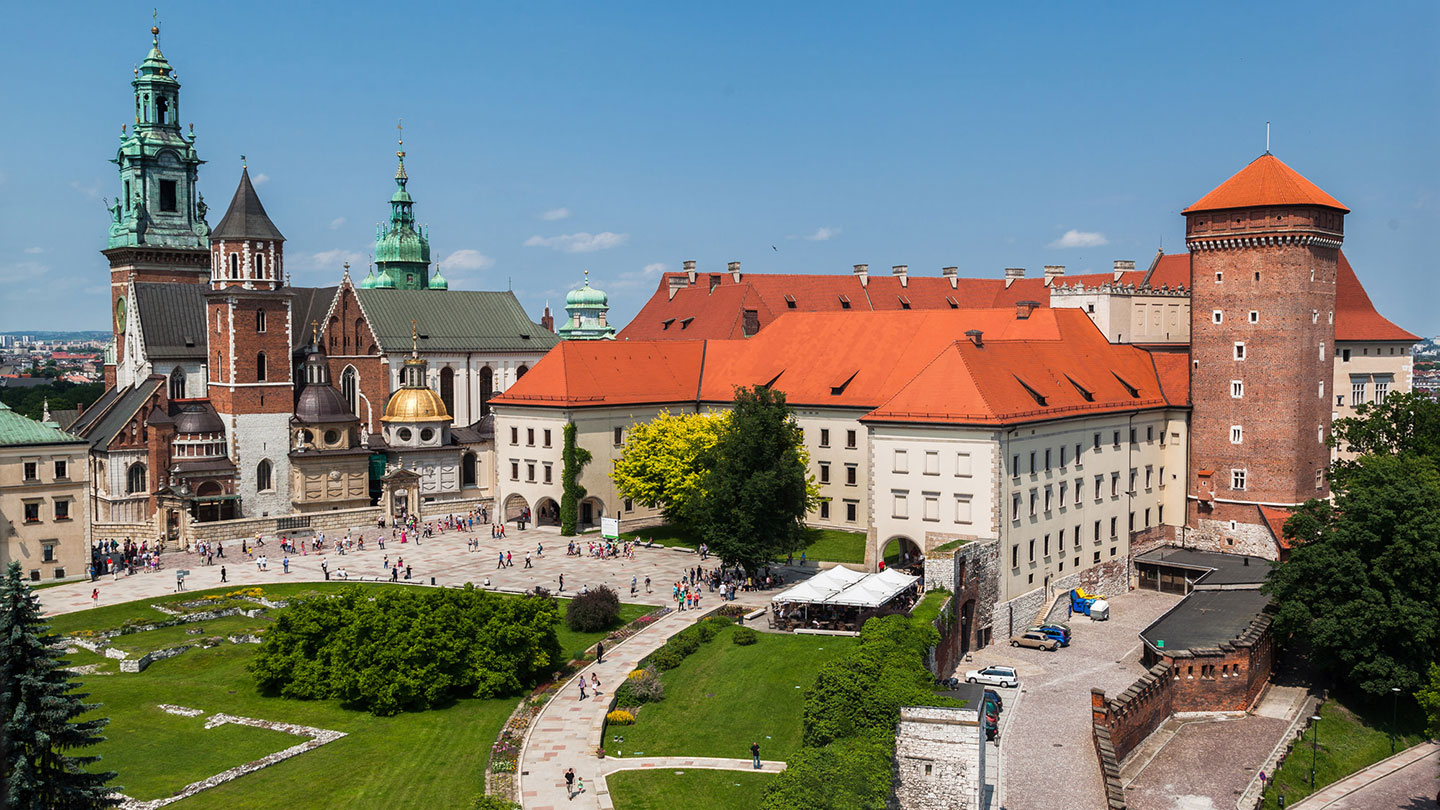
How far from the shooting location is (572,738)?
135ft

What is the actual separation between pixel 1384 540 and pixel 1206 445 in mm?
17975

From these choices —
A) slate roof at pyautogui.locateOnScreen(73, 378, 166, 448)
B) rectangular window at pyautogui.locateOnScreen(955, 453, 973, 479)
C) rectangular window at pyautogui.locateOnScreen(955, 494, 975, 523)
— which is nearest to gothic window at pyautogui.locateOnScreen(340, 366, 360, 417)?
slate roof at pyautogui.locateOnScreen(73, 378, 166, 448)

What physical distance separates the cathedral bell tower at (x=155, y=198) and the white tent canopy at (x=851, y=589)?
66.8m

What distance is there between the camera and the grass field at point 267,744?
3622 centimetres

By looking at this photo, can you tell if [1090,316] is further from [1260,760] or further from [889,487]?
[1260,760]

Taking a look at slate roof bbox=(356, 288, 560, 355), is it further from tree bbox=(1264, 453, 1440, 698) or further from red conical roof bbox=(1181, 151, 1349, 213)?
tree bbox=(1264, 453, 1440, 698)

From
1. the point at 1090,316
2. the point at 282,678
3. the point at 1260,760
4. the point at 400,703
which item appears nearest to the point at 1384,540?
the point at 1260,760

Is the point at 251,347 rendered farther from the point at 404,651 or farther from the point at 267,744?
the point at 267,744

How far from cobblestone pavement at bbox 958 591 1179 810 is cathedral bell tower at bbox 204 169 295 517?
5331cm

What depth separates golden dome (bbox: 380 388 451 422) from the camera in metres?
89.9

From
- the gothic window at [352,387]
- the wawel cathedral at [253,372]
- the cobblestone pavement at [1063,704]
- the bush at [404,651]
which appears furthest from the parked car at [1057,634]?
the gothic window at [352,387]

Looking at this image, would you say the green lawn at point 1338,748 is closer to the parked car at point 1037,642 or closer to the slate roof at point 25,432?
the parked car at point 1037,642

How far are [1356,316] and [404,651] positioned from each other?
70618 mm

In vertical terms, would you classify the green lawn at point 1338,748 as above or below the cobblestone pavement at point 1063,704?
below
